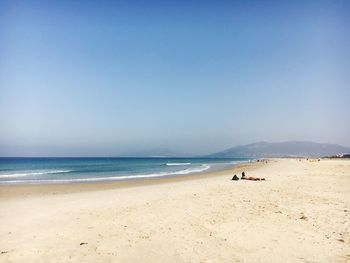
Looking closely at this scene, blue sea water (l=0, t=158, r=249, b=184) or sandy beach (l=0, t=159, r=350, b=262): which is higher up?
blue sea water (l=0, t=158, r=249, b=184)

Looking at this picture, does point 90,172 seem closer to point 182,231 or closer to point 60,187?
point 60,187

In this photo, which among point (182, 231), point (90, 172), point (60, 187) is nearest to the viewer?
point (182, 231)

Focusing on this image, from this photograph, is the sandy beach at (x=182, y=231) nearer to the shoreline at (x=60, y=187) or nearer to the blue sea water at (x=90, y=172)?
the shoreline at (x=60, y=187)

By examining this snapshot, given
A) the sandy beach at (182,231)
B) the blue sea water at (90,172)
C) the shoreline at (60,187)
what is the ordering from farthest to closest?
the blue sea water at (90,172) < the shoreline at (60,187) < the sandy beach at (182,231)

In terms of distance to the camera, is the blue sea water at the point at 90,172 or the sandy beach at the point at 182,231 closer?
the sandy beach at the point at 182,231

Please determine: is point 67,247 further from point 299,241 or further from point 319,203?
point 319,203

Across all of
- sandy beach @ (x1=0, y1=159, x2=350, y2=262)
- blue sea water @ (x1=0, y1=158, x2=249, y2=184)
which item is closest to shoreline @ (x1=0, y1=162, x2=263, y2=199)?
blue sea water @ (x1=0, y1=158, x2=249, y2=184)

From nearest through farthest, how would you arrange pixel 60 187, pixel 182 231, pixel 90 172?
pixel 182 231 → pixel 60 187 → pixel 90 172

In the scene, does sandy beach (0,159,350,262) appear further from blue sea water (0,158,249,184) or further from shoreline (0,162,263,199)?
blue sea water (0,158,249,184)

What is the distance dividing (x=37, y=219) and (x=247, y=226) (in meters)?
6.44

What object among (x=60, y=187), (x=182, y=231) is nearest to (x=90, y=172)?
(x=60, y=187)

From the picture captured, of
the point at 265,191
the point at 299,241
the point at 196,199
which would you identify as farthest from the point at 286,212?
the point at 265,191

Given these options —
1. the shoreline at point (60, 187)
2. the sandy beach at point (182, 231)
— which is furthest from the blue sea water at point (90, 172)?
the sandy beach at point (182, 231)

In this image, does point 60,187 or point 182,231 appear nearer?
point 182,231
